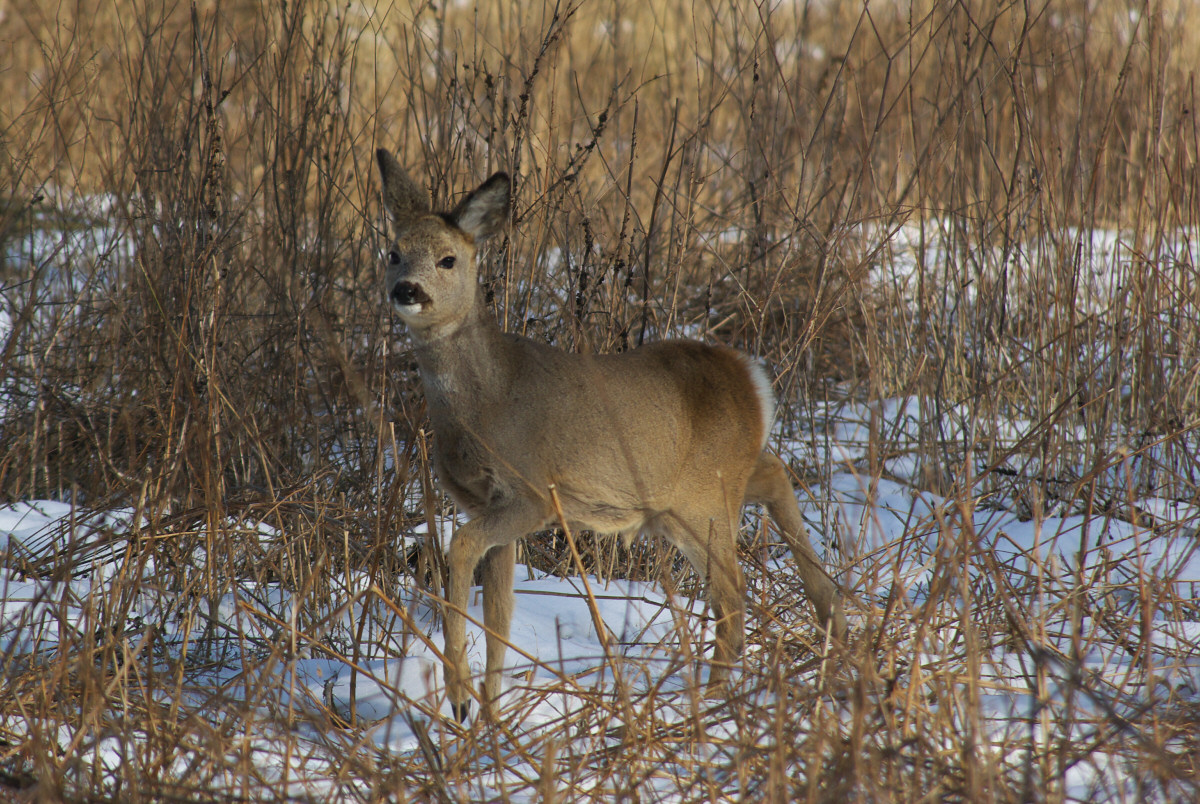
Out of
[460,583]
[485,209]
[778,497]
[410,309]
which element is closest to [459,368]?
[410,309]

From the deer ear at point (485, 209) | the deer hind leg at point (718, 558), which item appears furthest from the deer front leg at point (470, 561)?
the deer ear at point (485, 209)

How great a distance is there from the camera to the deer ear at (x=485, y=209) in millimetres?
3281

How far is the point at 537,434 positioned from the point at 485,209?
71 centimetres

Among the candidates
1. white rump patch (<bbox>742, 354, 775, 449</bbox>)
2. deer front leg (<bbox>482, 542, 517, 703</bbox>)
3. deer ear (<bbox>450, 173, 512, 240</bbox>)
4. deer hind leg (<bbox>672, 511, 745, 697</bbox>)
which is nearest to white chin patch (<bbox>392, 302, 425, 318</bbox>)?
deer ear (<bbox>450, 173, 512, 240</bbox>)

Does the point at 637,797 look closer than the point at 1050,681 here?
Yes

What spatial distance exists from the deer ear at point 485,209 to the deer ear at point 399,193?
12 centimetres

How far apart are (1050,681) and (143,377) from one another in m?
3.65

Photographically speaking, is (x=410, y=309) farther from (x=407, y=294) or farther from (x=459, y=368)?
(x=459, y=368)

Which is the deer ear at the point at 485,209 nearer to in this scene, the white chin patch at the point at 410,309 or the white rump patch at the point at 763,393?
the white chin patch at the point at 410,309

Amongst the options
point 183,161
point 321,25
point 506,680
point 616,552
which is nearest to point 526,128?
point 321,25

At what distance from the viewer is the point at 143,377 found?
464cm

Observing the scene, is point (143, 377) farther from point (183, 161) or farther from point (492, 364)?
point (492, 364)

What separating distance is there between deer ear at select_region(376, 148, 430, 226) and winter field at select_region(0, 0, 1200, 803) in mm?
691

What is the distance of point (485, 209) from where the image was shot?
3.33 metres
